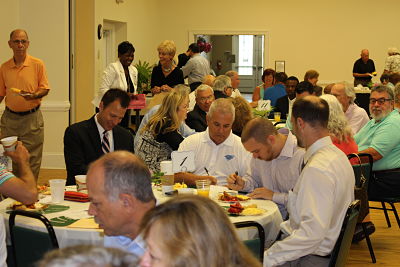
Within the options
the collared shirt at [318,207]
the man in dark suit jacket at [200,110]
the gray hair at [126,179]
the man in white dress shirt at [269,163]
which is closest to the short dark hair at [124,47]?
the man in dark suit jacket at [200,110]

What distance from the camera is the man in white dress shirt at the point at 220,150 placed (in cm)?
510

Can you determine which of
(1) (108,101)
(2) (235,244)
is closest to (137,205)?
(2) (235,244)

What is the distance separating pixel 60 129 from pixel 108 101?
5.05m

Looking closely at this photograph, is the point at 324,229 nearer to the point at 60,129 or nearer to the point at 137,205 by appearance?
the point at 137,205

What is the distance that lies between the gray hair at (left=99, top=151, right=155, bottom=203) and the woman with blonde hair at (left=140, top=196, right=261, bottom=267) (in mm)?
922

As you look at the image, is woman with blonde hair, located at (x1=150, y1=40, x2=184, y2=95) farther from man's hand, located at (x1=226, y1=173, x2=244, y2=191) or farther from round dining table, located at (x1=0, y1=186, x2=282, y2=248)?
round dining table, located at (x1=0, y1=186, x2=282, y2=248)

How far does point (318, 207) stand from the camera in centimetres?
342

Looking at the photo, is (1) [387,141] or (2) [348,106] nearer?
(1) [387,141]

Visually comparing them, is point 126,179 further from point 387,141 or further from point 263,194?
point 387,141

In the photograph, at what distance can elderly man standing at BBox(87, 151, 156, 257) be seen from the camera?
8.38 feet

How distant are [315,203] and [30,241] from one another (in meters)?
1.46

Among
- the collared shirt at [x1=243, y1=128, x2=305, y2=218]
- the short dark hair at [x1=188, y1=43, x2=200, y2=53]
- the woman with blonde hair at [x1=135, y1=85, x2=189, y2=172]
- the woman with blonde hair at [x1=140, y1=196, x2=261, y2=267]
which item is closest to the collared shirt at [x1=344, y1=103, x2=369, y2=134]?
the woman with blonde hair at [x1=135, y1=85, x2=189, y2=172]

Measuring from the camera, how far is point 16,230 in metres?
3.39

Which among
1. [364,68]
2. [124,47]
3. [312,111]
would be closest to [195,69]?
[124,47]
